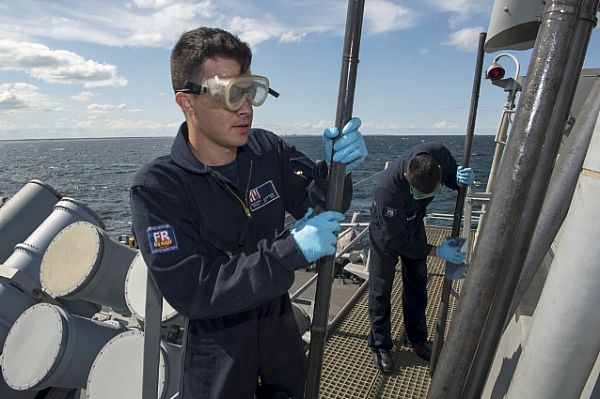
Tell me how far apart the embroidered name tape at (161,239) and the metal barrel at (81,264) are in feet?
6.12

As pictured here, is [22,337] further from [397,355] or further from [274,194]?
[397,355]

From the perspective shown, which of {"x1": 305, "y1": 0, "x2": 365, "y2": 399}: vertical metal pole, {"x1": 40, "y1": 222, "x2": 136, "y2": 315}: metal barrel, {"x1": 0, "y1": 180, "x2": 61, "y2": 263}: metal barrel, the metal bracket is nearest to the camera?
{"x1": 305, "y1": 0, "x2": 365, "y2": 399}: vertical metal pole

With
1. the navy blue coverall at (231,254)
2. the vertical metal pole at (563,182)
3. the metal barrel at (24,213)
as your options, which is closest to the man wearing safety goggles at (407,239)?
the navy blue coverall at (231,254)

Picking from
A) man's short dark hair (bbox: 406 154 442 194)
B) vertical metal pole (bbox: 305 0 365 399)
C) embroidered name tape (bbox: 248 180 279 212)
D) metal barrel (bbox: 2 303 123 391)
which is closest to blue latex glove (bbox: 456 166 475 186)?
man's short dark hair (bbox: 406 154 442 194)

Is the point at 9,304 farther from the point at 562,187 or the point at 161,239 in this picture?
the point at 562,187

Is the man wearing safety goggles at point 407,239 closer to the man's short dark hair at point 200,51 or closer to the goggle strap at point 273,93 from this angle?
the goggle strap at point 273,93

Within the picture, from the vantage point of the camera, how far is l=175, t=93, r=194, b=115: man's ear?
1.89m

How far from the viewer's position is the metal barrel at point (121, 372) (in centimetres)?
267

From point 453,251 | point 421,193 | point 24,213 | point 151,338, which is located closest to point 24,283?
point 24,213

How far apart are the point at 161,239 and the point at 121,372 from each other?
158 centimetres

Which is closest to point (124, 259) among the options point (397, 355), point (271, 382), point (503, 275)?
point (271, 382)

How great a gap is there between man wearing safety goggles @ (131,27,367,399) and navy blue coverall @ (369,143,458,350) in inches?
56.4

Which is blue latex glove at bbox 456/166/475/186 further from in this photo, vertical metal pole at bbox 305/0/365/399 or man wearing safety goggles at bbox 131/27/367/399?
vertical metal pole at bbox 305/0/365/399

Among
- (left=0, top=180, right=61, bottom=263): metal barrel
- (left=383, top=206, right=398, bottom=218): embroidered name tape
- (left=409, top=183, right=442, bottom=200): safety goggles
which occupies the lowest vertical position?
(left=0, top=180, right=61, bottom=263): metal barrel
